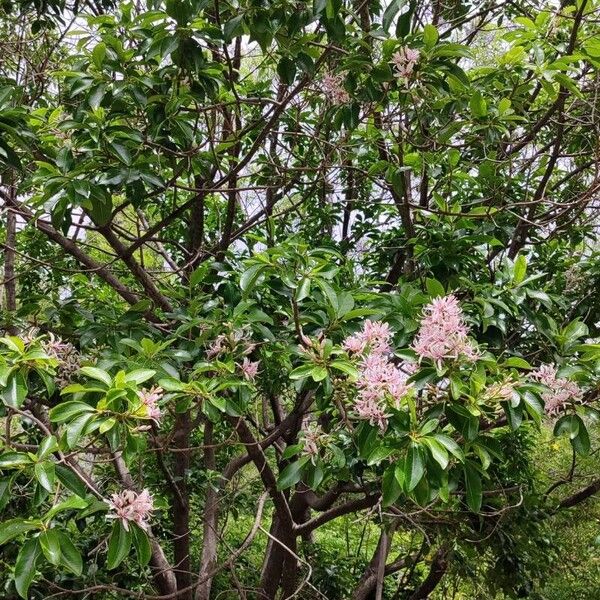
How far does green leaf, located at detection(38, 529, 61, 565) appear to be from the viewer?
1.24 metres

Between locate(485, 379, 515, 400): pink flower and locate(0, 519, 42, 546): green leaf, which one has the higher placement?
locate(485, 379, 515, 400): pink flower

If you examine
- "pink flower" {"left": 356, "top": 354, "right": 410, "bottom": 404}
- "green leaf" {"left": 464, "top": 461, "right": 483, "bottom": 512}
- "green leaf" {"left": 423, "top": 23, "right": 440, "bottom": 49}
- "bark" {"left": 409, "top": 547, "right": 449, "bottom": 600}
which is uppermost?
"green leaf" {"left": 423, "top": 23, "right": 440, "bottom": 49}

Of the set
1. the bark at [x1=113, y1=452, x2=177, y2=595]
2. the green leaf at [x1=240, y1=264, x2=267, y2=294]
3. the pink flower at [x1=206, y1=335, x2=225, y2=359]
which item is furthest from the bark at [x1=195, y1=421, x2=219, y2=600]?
the green leaf at [x1=240, y1=264, x2=267, y2=294]

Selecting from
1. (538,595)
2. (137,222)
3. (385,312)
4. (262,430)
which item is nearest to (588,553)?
(538,595)

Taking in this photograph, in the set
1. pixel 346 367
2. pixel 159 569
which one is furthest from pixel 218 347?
pixel 159 569

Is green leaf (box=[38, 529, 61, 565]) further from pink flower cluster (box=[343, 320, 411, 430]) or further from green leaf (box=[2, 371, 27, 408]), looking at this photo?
pink flower cluster (box=[343, 320, 411, 430])

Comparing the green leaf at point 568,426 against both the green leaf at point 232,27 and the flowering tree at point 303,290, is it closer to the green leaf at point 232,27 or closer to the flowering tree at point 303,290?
the flowering tree at point 303,290

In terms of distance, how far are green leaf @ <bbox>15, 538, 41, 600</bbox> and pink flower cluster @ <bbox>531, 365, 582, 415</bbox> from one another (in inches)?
48.2

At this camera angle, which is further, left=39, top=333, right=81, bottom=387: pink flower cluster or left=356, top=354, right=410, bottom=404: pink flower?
left=39, top=333, right=81, bottom=387: pink flower cluster

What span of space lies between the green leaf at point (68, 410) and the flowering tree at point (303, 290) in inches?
0.5

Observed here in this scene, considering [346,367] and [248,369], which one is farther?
[248,369]

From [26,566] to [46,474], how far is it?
0.17 m

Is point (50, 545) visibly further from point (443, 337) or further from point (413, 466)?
point (443, 337)

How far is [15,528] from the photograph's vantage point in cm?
127
